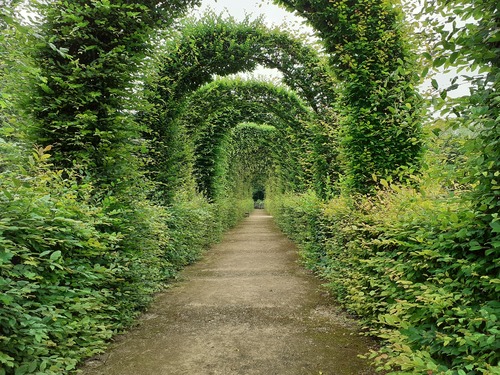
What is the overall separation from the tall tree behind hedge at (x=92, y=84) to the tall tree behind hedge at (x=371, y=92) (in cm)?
321

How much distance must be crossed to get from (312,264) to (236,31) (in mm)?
6351

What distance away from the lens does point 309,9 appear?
6.26m

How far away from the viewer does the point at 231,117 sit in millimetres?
14922

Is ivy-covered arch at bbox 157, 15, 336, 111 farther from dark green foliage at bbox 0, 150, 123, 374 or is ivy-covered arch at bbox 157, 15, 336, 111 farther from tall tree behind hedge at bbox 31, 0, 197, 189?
dark green foliage at bbox 0, 150, 123, 374

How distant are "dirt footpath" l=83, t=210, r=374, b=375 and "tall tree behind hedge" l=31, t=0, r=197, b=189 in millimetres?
2159

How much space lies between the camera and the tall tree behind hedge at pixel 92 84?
14.4ft

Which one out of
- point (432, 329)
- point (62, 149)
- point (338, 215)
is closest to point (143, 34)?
point (62, 149)

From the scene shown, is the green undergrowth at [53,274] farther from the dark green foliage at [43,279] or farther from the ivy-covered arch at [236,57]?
the ivy-covered arch at [236,57]

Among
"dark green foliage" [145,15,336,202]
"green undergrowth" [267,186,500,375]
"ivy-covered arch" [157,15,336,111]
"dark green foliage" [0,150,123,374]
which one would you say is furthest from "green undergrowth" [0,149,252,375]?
"ivy-covered arch" [157,15,336,111]

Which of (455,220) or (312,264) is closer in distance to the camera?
(455,220)

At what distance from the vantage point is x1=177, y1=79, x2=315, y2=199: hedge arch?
11.7 m

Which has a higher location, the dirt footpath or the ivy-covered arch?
the ivy-covered arch

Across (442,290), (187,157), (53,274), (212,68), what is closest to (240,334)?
(53,274)

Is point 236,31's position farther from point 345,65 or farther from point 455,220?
point 455,220
